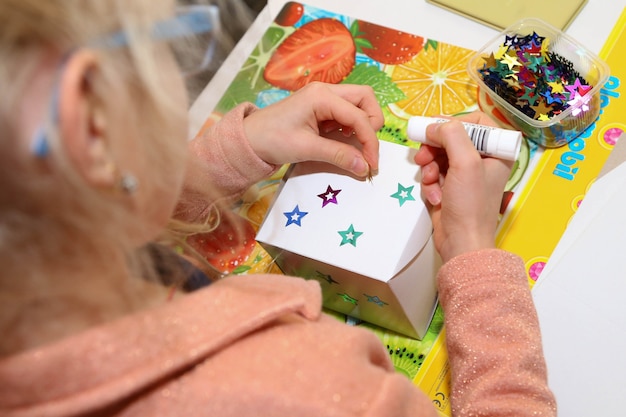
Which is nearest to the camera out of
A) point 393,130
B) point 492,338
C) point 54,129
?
point 54,129

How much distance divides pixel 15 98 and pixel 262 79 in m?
0.57

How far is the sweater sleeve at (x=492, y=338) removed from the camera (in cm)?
49

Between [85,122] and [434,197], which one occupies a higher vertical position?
[85,122]

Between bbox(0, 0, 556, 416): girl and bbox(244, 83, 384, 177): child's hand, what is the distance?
7.3 inches

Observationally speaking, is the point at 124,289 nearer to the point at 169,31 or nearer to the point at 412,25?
the point at 169,31

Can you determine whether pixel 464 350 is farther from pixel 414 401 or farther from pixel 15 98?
pixel 15 98

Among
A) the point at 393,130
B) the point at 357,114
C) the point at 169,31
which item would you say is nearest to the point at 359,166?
the point at 357,114

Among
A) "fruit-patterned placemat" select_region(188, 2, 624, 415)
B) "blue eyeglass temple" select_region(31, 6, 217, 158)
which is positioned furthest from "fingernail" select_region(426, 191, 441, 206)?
"blue eyeglass temple" select_region(31, 6, 217, 158)

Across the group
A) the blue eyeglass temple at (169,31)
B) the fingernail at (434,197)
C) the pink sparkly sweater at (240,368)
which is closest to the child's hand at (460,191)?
the fingernail at (434,197)

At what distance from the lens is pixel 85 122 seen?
1.00 feet

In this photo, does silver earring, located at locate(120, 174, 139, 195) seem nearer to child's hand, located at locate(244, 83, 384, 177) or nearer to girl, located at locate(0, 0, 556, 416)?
girl, located at locate(0, 0, 556, 416)

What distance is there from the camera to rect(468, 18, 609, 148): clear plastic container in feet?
2.15

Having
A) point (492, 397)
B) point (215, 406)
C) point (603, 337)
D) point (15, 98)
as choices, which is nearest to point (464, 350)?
point (492, 397)

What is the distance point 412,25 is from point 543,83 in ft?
0.72
